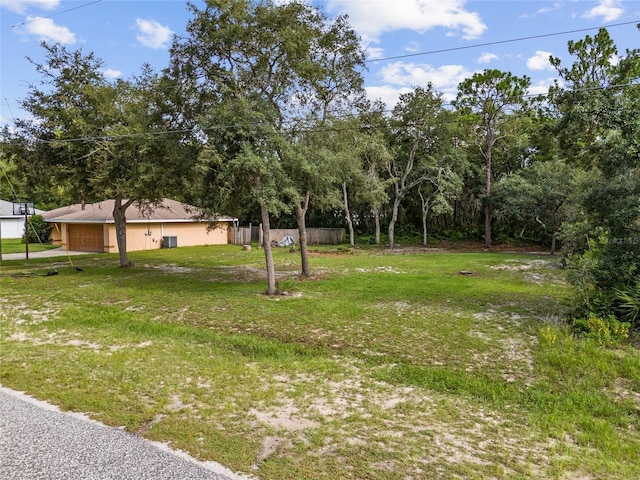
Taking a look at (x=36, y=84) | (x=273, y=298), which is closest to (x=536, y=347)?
(x=273, y=298)

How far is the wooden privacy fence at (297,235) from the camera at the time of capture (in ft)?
82.6

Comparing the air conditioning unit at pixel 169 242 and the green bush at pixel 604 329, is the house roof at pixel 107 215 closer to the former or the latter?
the air conditioning unit at pixel 169 242

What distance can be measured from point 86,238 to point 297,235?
1206cm

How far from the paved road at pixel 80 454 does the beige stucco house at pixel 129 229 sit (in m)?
17.3

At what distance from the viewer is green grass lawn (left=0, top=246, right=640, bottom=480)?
11.0 feet

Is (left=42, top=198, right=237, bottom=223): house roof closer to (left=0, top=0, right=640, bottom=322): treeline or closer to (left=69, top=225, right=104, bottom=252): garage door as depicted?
(left=69, top=225, right=104, bottom=252): garage door

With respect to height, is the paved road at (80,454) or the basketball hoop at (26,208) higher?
the basketball hoop at (26,208)

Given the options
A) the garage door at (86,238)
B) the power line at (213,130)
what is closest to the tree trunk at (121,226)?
the power line at (213,130)

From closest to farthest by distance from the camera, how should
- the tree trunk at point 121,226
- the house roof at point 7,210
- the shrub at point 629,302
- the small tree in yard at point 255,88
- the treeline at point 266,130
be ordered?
the shrub at point 629,302 < the treeline at point 266,130 < the small tree in yard at point 255,88 < the tree trunk at point 121,226 < the house roof at point 7,210

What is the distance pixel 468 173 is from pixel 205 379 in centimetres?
2174

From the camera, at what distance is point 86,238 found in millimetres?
22625

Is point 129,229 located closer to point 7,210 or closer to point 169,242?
point 169,242

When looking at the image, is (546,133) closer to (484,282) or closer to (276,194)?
(484,282)

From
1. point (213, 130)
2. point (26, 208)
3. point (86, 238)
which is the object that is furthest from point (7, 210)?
point (213, 130)
